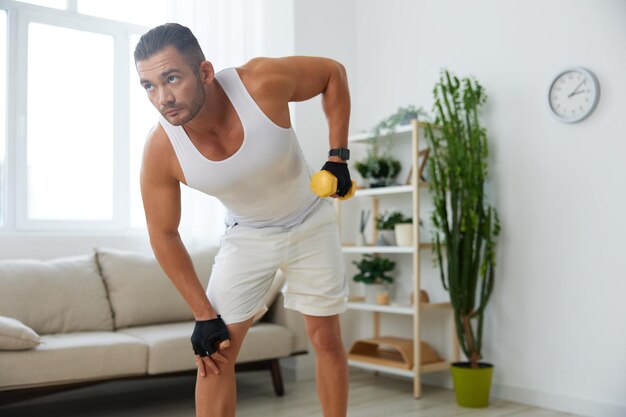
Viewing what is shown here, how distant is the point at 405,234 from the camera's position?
3.68 meters

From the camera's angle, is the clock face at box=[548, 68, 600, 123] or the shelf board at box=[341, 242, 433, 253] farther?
the shelf board at box=[341, 242, 433, 253]

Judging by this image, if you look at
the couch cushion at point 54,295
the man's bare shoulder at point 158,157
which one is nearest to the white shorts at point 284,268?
the man's bare shoulder at point 158,157

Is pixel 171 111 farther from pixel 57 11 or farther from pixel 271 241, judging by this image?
pixel 57 11

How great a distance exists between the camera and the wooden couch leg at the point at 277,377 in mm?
3514

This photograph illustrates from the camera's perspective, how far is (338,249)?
204 cm

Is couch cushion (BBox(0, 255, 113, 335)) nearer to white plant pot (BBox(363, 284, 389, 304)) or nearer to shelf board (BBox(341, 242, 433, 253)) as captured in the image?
shelf board (BBox(341, 242, 433, 253))

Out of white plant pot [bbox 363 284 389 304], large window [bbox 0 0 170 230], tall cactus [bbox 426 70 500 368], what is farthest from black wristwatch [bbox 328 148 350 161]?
large window [bbox 0 0 170 230]

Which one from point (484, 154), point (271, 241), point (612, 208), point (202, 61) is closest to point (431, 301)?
point (484, 154)

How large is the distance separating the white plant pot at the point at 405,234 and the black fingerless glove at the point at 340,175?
1856mm

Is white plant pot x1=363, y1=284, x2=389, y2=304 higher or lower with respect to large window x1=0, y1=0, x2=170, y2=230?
lower

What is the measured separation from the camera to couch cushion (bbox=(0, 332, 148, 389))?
270 centimetres

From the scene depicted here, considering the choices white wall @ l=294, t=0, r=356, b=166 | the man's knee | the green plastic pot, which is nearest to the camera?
the man's knee

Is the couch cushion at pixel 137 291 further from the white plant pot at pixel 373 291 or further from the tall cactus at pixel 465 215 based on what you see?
the tall cactus at pixel 465 215

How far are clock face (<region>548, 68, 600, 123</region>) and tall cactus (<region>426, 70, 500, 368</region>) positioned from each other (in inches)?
14.9
